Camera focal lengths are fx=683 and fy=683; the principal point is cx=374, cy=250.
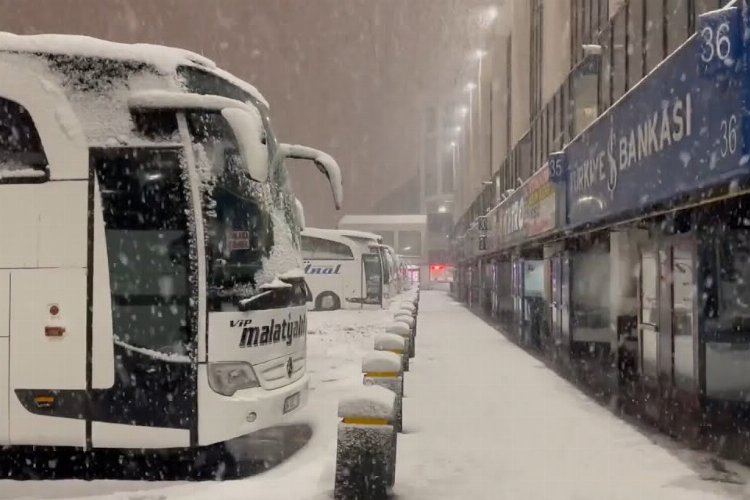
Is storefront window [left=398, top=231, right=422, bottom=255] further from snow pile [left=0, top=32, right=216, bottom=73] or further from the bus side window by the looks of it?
the bus side window

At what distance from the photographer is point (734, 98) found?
226 inches

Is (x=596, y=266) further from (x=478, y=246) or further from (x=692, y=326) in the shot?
(x=478, y=246)

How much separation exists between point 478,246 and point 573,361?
1443cm

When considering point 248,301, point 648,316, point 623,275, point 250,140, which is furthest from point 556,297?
point 250,140

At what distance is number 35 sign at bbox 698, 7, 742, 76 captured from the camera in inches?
220

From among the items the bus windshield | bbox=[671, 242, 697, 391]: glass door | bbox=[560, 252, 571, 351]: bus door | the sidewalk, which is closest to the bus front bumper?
the bus windshield

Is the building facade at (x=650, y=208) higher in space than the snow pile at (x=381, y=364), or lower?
higher

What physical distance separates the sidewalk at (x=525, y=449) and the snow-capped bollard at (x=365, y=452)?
40 cm

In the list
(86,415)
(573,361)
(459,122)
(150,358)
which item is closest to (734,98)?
(150,358)

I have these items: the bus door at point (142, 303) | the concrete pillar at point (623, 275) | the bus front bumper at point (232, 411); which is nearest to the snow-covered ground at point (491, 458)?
the bus front bumper at point (232, 411)

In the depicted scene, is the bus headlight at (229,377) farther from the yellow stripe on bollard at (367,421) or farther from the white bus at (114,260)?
the yellow stripe on bollard at (367,421)

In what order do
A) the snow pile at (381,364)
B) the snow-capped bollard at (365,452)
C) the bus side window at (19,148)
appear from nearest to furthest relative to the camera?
1. the snow-capped bollard at (365,452)
2. the bus side window at (19,148)
3. the snow pile at (381,364)

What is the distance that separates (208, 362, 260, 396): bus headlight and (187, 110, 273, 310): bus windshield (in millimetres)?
528

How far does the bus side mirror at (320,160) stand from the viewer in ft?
24.4
